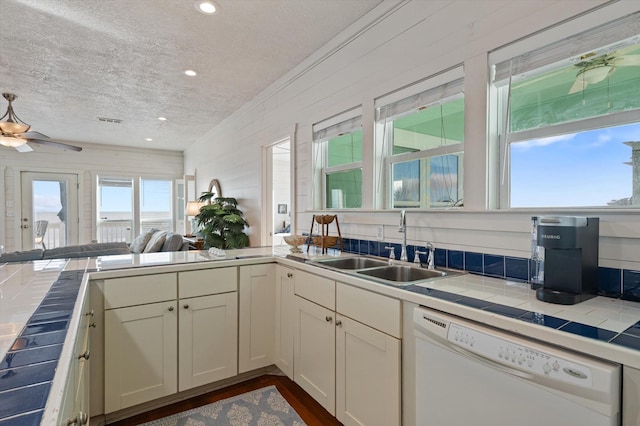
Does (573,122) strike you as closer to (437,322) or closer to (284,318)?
(437,322)

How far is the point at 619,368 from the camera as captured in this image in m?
0.86

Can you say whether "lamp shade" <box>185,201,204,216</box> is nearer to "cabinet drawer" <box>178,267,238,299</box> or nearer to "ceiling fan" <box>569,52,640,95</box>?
"cabinet drawer" <box>178,267,238,299</box>

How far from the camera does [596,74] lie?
147cm

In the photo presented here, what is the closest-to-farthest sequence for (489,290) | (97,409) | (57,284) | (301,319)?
(489,290) → (57,284) → (97,409) → (301,319)

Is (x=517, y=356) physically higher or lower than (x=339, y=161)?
lower

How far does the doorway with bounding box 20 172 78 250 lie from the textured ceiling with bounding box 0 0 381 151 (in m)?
2.24

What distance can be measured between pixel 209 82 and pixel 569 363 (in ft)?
13.2

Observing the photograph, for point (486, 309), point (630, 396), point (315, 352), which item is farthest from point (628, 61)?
point (315, 352)

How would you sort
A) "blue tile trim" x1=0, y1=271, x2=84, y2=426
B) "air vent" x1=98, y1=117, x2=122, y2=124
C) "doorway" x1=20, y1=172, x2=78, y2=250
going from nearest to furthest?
"blue tile trim" x1=0, y1=271, x2=84, y2=426 → "air vent" x1=98, y1=117, x2=122, y2=124 → "doorway" x1=20, y1=172, x2=78, y2=250

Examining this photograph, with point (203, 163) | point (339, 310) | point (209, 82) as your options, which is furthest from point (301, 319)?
point (203, 163)

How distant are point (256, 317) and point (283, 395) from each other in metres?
0.58

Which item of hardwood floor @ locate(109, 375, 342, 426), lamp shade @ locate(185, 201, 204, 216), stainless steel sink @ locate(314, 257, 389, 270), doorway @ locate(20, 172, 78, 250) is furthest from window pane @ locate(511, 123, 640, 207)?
doorway @ locate(20, 172, 78, 250)

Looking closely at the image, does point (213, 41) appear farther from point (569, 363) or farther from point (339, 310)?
point (569, 363)

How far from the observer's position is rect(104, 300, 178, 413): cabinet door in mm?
2029
